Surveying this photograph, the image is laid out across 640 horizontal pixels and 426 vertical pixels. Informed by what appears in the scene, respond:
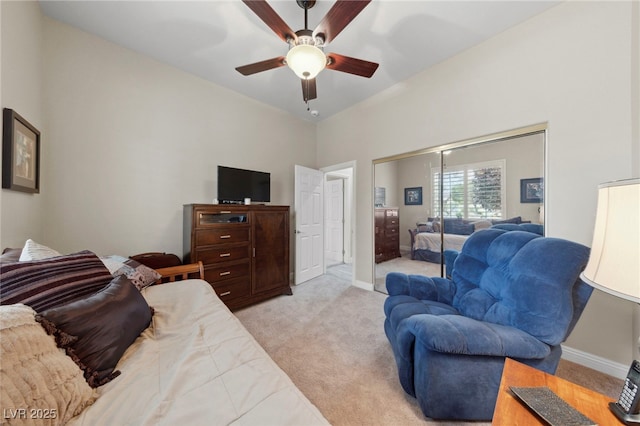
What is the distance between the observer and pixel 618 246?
65cm

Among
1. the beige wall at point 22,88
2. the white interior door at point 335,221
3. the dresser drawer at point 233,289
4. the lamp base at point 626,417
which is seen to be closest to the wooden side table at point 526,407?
the lamp base at point 626,417

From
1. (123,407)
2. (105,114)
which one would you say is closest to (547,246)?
(123,407)

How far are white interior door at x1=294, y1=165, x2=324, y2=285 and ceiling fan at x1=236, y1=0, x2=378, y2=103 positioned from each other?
1.88 metres

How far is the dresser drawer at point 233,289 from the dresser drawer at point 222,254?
0.28 meters

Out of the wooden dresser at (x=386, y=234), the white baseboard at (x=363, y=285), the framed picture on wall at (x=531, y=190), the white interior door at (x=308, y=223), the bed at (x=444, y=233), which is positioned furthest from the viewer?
the white interior door at (x=308, y=223)

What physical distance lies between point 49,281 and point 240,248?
1.85 m

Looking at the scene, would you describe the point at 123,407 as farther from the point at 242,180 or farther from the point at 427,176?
the point at 427,176

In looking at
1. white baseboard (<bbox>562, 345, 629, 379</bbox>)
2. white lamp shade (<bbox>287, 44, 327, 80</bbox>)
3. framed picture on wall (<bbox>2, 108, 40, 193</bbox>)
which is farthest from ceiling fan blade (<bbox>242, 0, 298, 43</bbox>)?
white baseboard (<bbox>562, 345, 629, 379</bbox>)

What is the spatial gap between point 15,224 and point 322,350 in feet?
8.11

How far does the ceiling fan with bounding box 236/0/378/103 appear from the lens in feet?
4.55

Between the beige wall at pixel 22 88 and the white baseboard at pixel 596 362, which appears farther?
the white baseboard at pixel 596 362

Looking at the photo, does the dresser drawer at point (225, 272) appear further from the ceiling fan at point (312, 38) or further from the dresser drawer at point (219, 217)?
the ceiling fan at point (312, 38)

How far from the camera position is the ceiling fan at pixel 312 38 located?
139cm

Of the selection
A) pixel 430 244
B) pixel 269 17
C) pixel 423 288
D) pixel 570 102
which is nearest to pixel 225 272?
pixel 423 288
